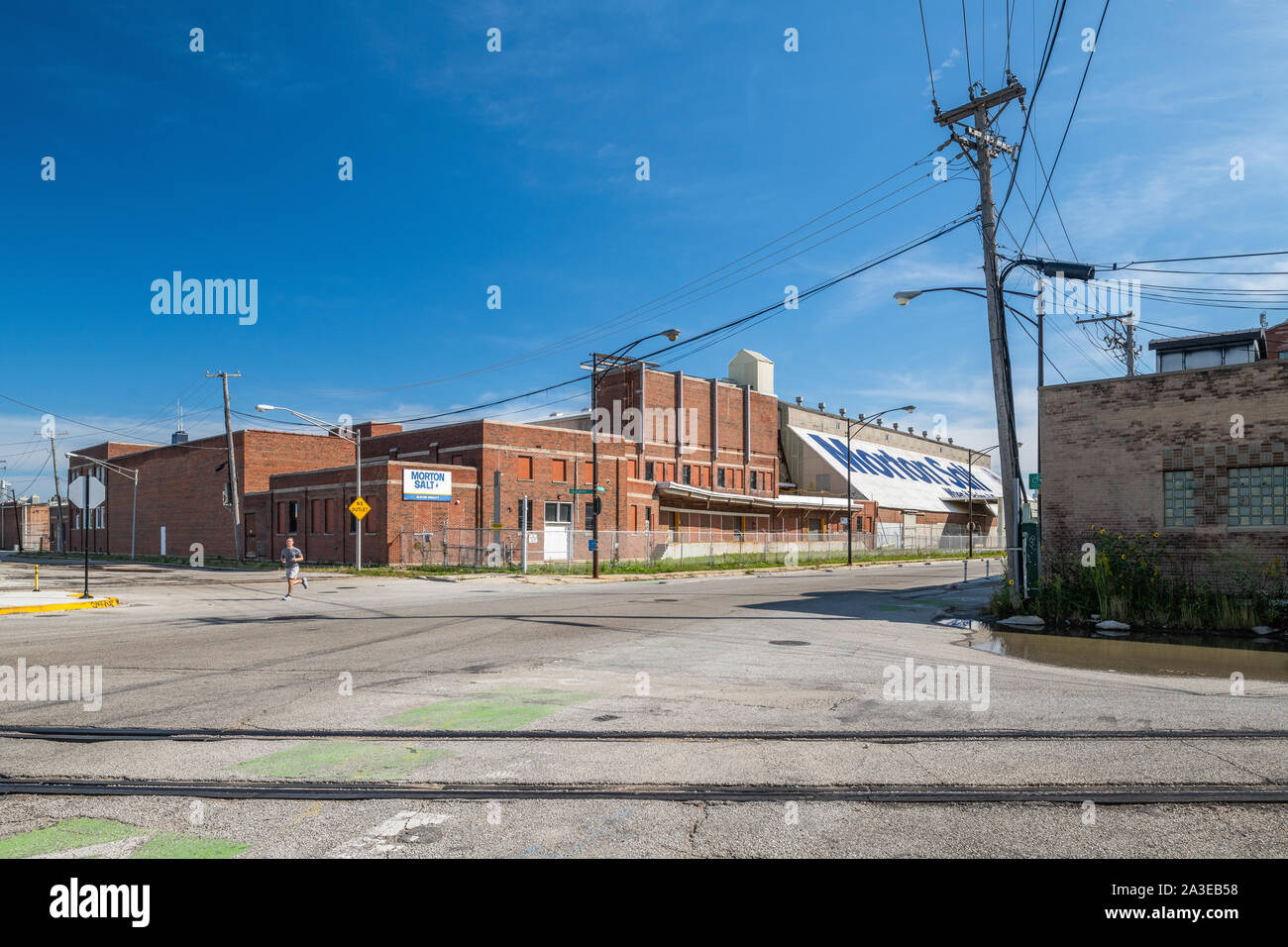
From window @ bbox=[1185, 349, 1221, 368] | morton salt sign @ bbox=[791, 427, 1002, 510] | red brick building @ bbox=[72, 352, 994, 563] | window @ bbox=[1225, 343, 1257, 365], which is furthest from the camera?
morton salt sign @ bbox=[791, 427, 1002, 510]

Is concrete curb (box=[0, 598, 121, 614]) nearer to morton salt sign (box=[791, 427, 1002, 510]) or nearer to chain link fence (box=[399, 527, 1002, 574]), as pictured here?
chain link fence (box=[399, 527, 1002, 574])

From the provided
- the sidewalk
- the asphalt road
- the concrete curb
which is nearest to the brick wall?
the sidewalk

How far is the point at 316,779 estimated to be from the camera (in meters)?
5.67

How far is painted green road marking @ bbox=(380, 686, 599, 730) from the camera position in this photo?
7434 mm

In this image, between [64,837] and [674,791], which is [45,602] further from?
[674,791]

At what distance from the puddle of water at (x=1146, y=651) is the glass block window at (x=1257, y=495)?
9.86 ft

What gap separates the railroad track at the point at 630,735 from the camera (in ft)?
22.6

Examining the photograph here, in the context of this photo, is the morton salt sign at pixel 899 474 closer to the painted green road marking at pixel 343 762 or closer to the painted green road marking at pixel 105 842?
the painted green road marking at pixel 343 762

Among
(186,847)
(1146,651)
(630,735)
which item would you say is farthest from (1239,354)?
(186,847)

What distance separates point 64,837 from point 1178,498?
62.1 feet

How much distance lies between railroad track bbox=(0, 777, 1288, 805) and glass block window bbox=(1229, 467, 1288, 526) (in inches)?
517

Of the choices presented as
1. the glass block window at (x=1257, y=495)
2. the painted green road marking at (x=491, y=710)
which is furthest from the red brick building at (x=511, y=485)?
the painted green road marking at (x=491, y=710)

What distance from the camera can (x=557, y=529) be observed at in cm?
4666

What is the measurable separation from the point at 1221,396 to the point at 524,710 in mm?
15702
